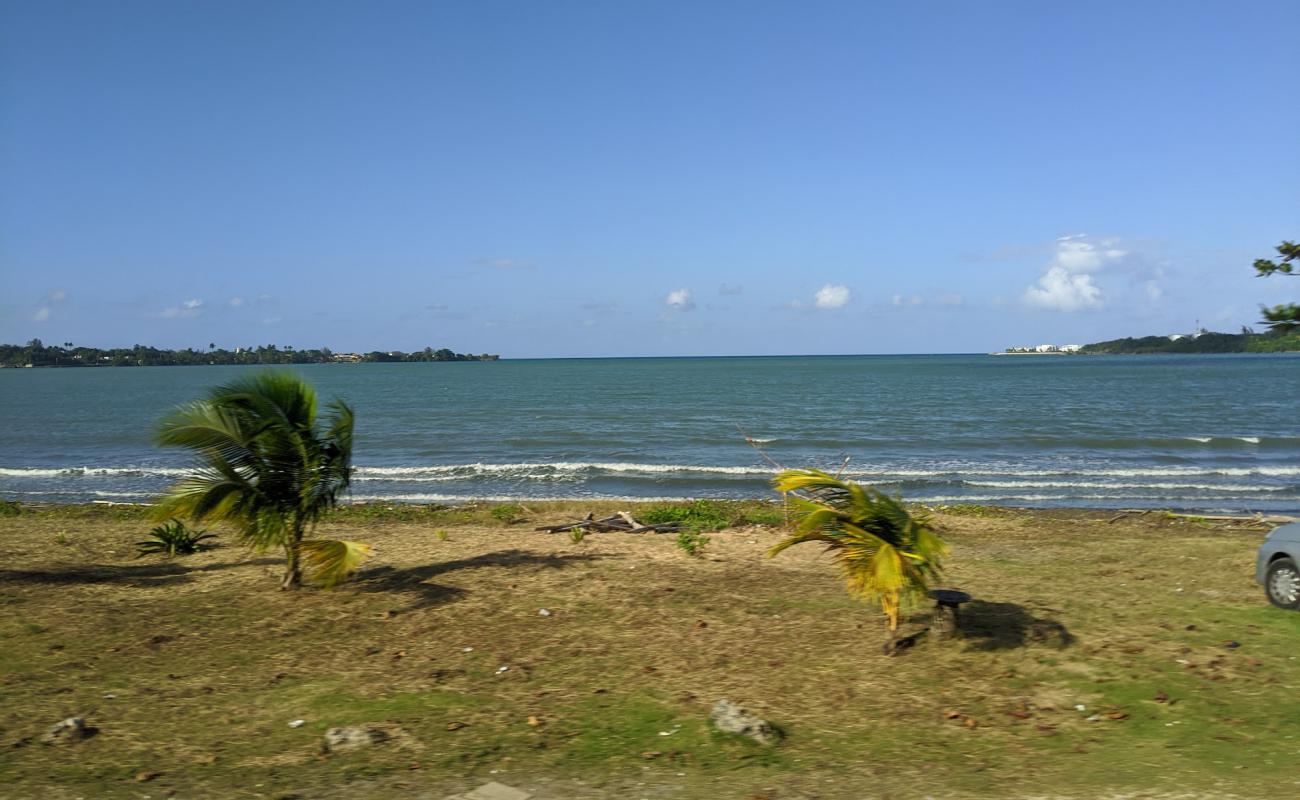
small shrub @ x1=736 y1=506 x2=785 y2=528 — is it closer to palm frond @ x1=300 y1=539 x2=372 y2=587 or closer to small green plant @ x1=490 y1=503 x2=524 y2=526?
small green plant @ x1=490 y1=503 x2=524 y2=526

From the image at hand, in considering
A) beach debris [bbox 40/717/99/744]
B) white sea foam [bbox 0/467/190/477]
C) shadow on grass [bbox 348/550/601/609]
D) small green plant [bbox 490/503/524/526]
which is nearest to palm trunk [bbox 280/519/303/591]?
shadow on grass [bbox 348/550/601/609]

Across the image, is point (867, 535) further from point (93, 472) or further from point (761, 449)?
point (93, 472)

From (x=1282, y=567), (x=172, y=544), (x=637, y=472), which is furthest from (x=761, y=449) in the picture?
(x=1282, y=567)

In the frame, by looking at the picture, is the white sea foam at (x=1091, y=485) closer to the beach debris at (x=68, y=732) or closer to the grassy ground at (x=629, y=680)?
the grassy ground at (x=629, y=680)

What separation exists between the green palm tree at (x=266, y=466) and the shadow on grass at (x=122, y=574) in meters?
1.67

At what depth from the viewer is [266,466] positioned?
10.1 meters

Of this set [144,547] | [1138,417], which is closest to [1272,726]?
[144,547]

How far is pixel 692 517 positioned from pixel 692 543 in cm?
292

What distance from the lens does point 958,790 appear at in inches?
227

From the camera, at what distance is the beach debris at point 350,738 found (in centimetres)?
634

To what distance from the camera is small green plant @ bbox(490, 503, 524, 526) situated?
56.2 feet

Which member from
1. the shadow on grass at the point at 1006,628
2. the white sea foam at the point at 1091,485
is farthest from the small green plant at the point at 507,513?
the white sea foam at the point at 1091,485

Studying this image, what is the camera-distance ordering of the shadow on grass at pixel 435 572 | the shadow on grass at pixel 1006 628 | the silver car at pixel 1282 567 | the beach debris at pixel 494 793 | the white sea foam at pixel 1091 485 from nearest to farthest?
the beach debris at pixel 494 793 < the shadow on grass at pixel 1006 628 < the silver car at pixel 1282 567 < the shadow on grass at pixel 435 572 < the white sea foam at pixel 1091 485

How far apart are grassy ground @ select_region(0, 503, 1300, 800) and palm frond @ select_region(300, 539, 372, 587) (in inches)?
13.3
